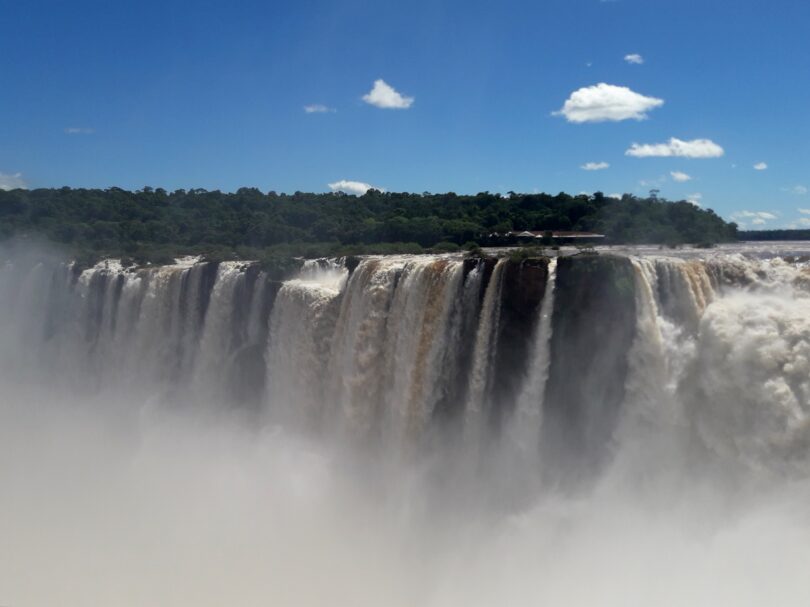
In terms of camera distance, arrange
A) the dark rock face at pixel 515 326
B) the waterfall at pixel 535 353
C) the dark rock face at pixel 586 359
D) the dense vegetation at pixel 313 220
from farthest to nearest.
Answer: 1. the dense vegetation at pixel 313 220
2. the dark rock face at pixel 515 326
3. the dark rock face at pixel 586 359
4. the waterfall at pixel 535 353

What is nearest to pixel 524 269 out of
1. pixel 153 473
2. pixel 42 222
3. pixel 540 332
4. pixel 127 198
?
pixel 540 332

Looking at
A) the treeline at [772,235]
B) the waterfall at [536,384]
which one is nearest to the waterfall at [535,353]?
the waterfall at [536,384]

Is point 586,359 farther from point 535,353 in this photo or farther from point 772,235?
point 772,235

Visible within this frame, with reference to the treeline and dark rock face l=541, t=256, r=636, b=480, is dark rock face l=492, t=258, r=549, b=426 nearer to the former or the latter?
dark rock face l=541, t=256, r=636, b=480

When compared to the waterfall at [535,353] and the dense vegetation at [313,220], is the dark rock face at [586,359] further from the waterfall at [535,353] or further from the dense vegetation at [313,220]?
the dense vegetation at [313,220]

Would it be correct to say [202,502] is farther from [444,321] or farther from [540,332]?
[540,332]

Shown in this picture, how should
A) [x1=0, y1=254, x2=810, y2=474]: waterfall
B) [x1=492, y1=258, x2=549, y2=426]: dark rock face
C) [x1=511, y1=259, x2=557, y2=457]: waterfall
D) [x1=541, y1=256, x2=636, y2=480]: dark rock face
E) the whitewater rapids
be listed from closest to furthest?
the whitewater rapids → [x1=0, y1=254, x2=810, y2=474]: waterfall → [x1=541, y1=256, x2=636, y2=480]: dark rock face → [x1=511, y1=259, x2=557, y2=457]: waterfall → [x1=492, y1=258, x2=549, y2=426]: dark rock face

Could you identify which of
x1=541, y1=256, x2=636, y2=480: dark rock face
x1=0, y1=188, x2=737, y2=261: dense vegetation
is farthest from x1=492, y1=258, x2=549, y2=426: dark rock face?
x1=0, y1=188, x2=737, y2=261: dense vegetation
